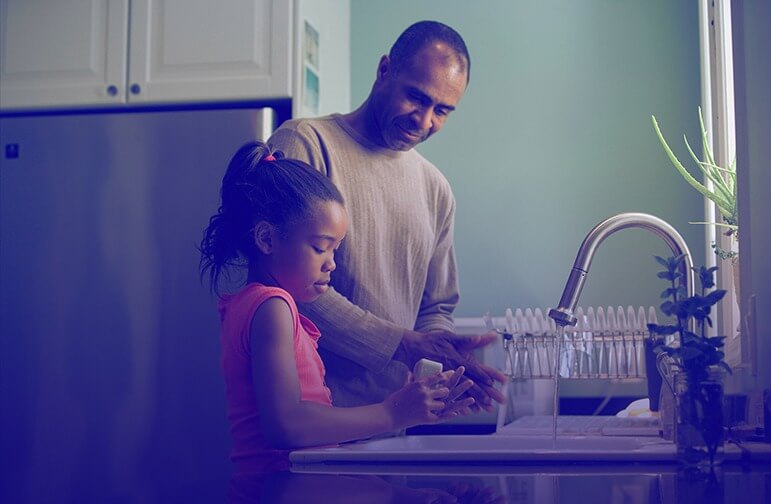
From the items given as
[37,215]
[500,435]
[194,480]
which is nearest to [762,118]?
[500,435]

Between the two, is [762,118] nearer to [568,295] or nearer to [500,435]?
[568,295]

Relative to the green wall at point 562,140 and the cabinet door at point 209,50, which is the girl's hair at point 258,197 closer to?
the cabinet door at point 209,50

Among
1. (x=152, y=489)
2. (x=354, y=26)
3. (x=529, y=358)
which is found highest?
(x=354, y=26)

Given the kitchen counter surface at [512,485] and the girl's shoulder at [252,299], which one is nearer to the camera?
the kitchen counter surface at [512,485]

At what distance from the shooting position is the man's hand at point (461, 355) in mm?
1567

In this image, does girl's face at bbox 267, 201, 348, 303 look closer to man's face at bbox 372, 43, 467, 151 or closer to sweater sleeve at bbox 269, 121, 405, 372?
sweater sleeve at bbox 269, 121, 405, 372

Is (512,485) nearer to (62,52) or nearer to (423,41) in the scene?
(423,41)

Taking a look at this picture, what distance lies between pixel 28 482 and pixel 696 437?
1.99 metres

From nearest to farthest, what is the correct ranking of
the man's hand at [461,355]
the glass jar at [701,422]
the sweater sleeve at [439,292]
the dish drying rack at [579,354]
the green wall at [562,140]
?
the glass jar at [701,422] < the man's hand at [461,355] < the dish drying rack at [579,354] < the sweater sleeve at [439,292] < the green wall at [562,140]

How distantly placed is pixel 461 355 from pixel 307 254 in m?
0.37

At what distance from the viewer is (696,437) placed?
3.15 feet

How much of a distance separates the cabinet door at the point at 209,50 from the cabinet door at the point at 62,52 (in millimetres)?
49

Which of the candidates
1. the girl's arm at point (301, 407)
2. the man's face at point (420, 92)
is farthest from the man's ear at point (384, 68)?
the girl's arm at point (301, 407)

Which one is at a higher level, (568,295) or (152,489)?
(568,295)
